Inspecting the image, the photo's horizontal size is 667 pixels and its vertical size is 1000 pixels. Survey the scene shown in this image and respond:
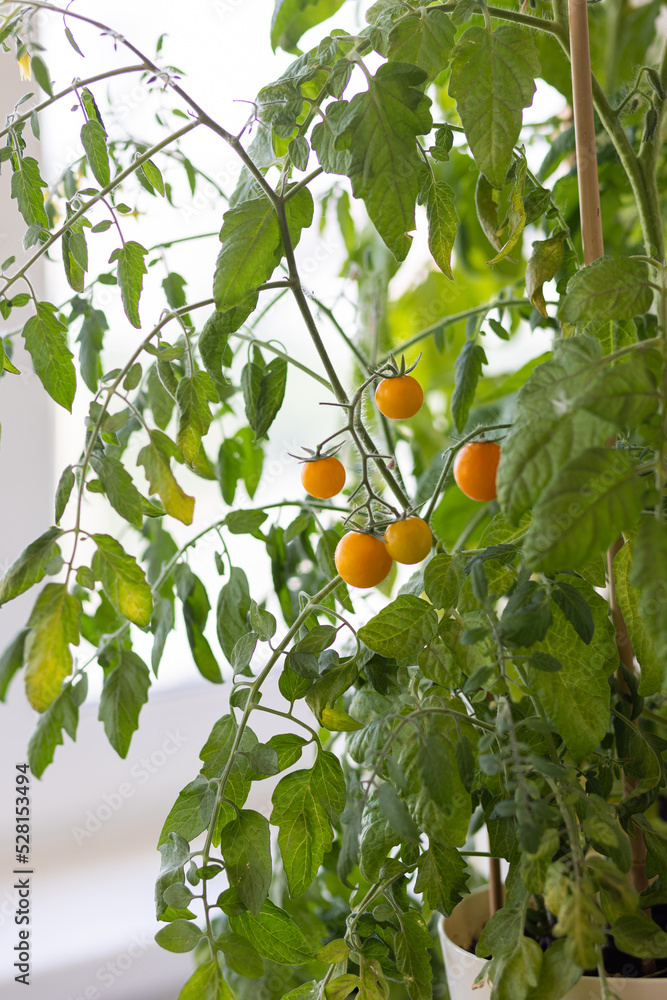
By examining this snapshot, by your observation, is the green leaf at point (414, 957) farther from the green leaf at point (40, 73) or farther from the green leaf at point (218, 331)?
the green leaf at point (40, 73)

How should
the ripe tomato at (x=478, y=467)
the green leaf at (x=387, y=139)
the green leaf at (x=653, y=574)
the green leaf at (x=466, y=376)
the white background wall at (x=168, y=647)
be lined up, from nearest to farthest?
the green leaf at (x=653, y=574), the green leaf at (x=387, y=139), the ripe tomato at (x=478, y=467), the green leaf at (x=466, y=376), the white background wall at (x=168, y=647)

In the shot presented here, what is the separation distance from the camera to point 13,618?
1093 millimetres

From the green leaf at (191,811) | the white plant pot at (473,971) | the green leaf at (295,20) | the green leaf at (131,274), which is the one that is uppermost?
the green leaf at (295,20)

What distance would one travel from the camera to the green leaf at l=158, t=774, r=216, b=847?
50 centimetres

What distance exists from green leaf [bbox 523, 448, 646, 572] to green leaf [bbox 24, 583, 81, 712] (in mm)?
268

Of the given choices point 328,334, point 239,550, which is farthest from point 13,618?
point 328,334

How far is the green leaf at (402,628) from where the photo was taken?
493 mm

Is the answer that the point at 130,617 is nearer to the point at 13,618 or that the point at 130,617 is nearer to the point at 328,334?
the point at 13,618

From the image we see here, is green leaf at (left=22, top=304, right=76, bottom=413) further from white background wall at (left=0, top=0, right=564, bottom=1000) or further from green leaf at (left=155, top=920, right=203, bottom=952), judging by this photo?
white background wall at (left=0, top=0, right=564, bottom=1000)

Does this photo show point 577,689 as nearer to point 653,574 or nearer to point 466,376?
point 653,574

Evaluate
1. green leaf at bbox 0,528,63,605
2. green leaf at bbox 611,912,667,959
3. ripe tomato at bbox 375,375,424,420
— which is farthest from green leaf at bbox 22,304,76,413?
green leaf at bbox 611,912,667,959

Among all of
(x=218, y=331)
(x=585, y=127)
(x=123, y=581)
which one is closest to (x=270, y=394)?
(x=218, y=331)

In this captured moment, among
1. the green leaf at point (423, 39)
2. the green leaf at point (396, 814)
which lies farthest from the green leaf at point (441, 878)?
the green leaf at point (423, 39)

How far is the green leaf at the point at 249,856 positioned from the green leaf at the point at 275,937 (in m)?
0.04
